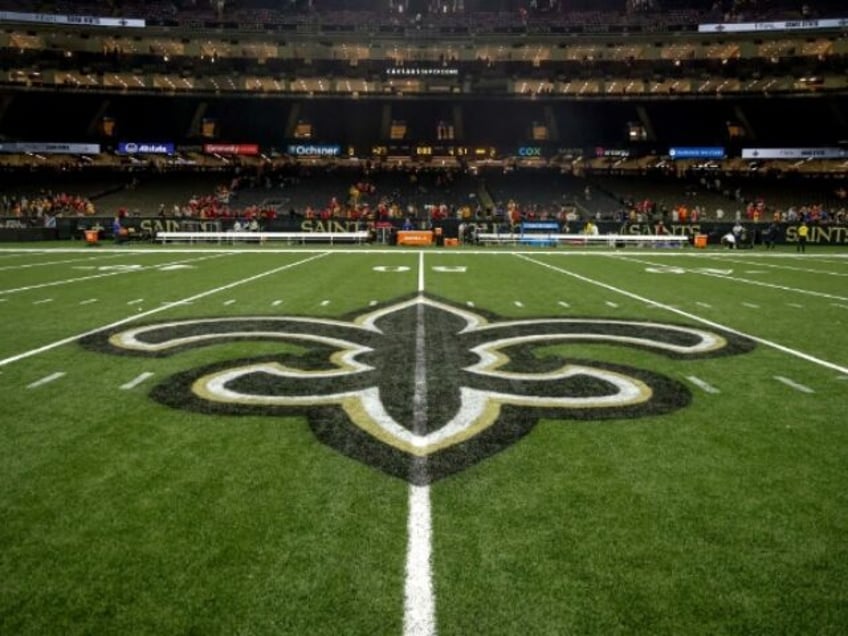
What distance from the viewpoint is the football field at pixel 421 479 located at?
2.90 m

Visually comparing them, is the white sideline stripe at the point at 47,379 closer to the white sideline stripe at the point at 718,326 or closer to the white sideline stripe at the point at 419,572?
the white sideline stripe at the point at 419,572

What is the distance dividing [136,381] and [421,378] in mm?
3106

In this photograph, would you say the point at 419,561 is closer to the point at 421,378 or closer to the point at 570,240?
the point at 421,378

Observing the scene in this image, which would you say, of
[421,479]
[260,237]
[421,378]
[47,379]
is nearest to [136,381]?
[47,379]

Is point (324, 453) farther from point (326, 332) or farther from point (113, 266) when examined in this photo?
point (113, 266)

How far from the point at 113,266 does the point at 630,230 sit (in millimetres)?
29910

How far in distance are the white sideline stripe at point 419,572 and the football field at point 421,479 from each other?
1cm

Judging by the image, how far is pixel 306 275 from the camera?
18.1 m

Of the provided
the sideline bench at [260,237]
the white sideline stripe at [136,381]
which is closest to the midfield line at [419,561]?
the white sideline stripe at [136,381]

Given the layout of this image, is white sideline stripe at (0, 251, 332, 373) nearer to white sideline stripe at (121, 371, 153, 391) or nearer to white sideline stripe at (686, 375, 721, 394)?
white sideline stripe at (121, 371, 153, 391)

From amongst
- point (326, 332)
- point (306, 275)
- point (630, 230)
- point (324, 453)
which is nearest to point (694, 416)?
point (324, 453)

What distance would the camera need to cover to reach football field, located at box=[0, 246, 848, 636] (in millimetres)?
2898

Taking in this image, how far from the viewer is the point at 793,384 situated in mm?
6844

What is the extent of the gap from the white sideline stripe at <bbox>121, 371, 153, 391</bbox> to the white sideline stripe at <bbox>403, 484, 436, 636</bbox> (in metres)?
Answer: 3.93
